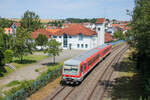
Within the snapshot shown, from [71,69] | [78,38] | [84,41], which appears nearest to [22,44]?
[71,69]

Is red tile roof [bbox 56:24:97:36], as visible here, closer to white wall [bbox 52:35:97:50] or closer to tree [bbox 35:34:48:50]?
white wall [bbox 52:35:97:50]

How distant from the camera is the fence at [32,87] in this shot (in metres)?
17.2

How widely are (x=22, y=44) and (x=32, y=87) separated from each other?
63.2ft

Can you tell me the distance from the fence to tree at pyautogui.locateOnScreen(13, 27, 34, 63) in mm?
13694

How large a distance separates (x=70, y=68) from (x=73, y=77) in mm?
1232

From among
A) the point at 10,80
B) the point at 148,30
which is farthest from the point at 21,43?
the point at 148,30

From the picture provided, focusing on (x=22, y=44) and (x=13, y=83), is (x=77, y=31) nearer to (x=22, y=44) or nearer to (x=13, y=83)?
(x=22, y=44)

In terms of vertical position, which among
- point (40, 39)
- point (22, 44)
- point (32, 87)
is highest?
point (40, 39)

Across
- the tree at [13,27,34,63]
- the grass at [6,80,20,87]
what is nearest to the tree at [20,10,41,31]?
the tree at [13,27,34,63]

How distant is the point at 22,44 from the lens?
37.9 metres

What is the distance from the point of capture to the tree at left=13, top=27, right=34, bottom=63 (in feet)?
124

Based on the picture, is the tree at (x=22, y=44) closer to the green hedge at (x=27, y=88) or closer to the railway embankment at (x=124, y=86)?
the green hedge at (x=27, y=88)

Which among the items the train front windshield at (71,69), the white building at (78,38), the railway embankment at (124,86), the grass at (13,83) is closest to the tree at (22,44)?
the grass at (13,83)

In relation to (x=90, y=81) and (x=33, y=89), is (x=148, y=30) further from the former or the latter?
(x=33, y=89)
